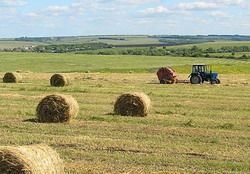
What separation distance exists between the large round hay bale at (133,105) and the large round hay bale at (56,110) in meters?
2.32

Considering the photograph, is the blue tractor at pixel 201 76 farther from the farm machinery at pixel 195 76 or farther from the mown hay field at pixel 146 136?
the mown hay field at pixel 146 136

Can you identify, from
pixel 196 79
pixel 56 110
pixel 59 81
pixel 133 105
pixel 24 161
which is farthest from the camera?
pixel 196 79

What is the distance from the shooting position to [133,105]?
18.6 m

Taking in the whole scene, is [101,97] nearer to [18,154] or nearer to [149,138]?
[149,138]

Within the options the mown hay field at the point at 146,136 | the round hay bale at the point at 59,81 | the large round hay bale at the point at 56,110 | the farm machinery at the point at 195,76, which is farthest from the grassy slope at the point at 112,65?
the large round hay bale at the point at 56,110

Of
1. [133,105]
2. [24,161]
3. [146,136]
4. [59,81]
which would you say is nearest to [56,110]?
[133,105]

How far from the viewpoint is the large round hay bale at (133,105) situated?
728 inches

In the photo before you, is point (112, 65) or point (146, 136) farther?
point (112, 65)

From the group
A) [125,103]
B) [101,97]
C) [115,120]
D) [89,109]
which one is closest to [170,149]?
[115,120]

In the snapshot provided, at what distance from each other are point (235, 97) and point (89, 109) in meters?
8.55

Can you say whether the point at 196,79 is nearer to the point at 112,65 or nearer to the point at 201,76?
the point at 201,76

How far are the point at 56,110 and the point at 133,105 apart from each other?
3022 mm

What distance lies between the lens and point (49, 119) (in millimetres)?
16766

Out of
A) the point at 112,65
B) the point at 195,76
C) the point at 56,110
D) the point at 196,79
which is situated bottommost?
the point at 56,110
